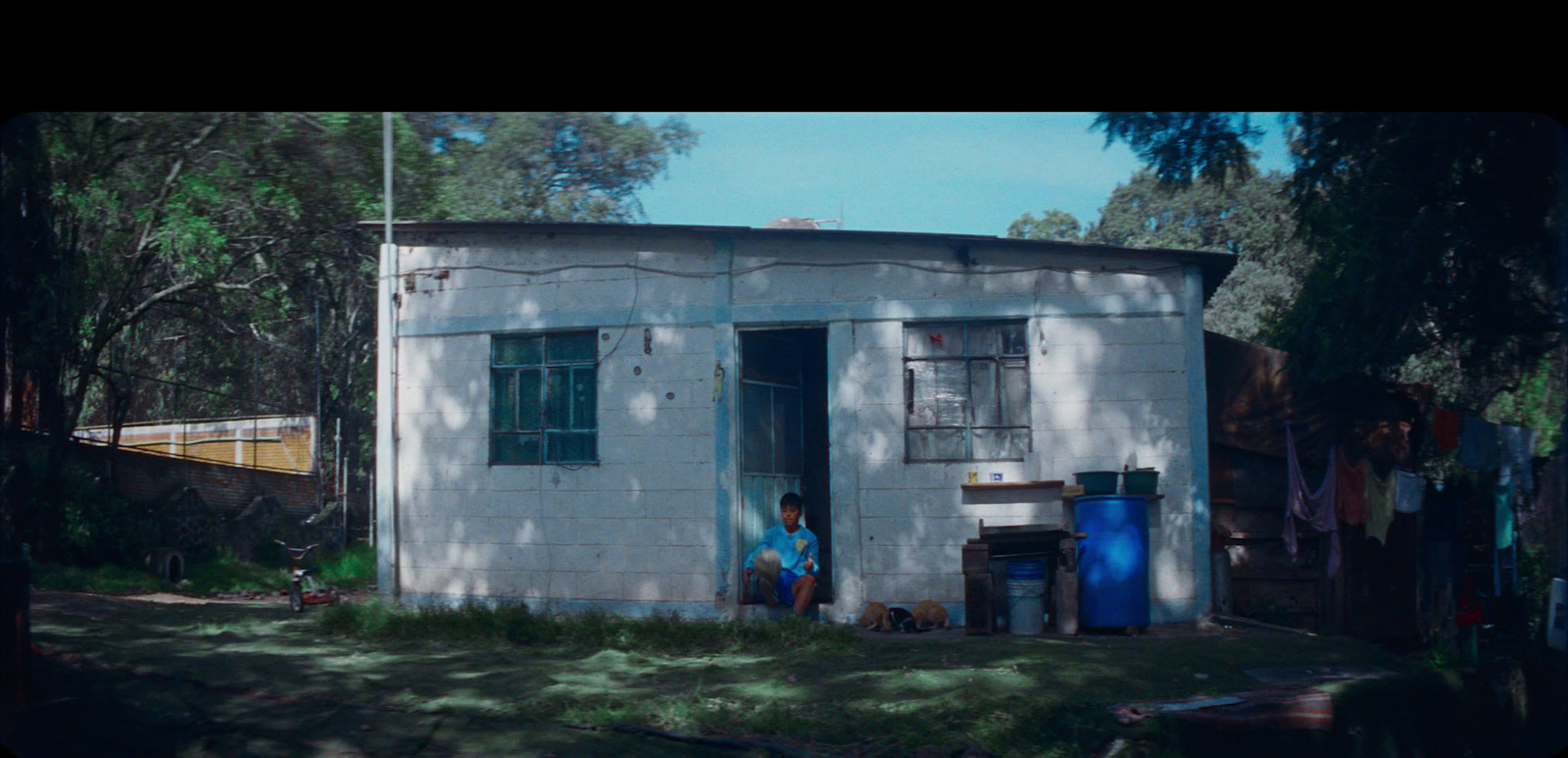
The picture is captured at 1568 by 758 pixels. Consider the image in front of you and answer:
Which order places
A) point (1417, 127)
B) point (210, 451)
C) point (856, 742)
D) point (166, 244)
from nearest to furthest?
point (856, 742) → point (1417, 127) → point (166, 244) → point (210, 451)

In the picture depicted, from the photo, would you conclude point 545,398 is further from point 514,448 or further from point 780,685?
point 780,685

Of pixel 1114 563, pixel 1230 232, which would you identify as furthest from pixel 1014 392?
pixel 1230 232

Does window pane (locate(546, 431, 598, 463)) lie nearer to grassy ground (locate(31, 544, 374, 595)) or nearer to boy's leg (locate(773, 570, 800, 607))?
boy's leg (locate(773, 570, 800, 607))

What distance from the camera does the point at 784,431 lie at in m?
12.3

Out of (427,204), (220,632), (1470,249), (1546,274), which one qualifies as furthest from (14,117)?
(1546,274)

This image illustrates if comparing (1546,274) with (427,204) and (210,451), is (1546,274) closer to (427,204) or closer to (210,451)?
(427,204)

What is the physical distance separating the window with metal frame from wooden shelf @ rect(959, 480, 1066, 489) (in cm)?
24

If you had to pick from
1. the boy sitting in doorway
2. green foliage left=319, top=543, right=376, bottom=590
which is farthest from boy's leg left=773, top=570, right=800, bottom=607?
green foliage left=319, top=543, right=376, bottom=590

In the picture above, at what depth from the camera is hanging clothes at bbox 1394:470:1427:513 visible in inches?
358

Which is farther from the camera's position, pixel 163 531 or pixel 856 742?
pixel 163 531

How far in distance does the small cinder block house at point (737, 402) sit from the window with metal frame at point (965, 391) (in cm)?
2

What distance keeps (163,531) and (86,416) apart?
20.5 feet

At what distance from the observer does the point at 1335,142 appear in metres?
8.02

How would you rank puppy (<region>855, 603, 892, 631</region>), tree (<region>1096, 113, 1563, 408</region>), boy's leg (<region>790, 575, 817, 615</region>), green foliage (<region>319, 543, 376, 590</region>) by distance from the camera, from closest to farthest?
tree (<region>1096, 113, 1563, 408</region>) → puppy (<region>855, 603, 892, 631</region>) → boy's leg (<region>790, 575, 817, 615</region>) → green foliage (<region>319, 543, 376, 590</region>)
